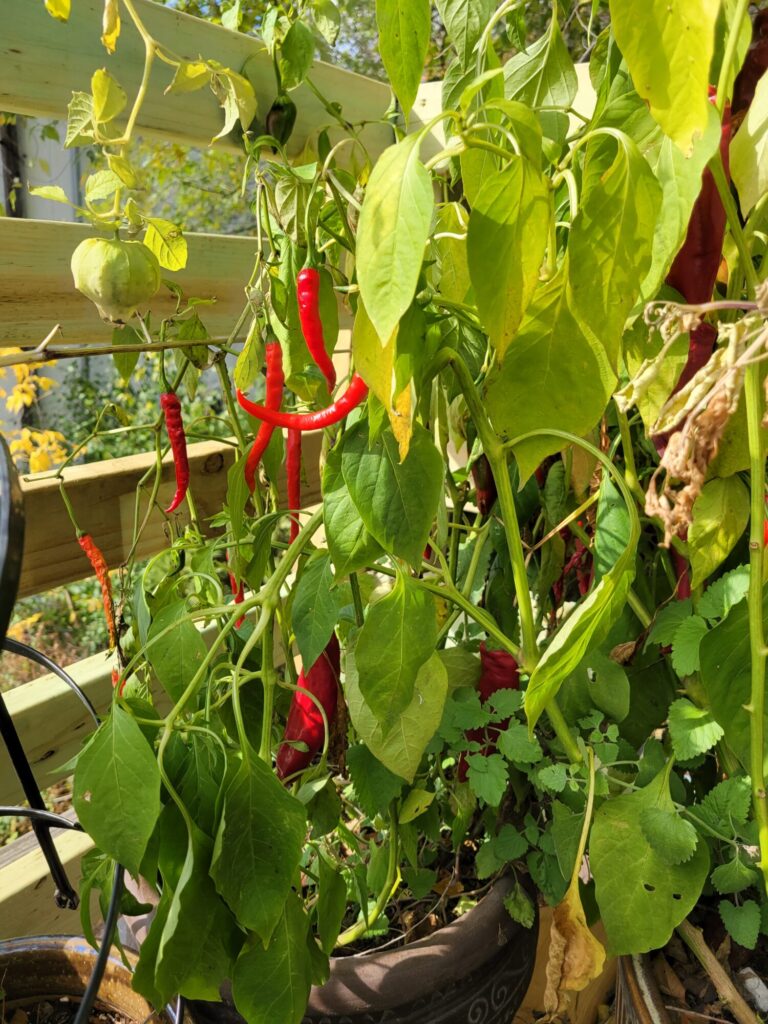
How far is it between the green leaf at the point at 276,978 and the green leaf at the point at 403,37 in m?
0.47

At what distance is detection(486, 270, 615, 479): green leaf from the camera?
0.42 metres

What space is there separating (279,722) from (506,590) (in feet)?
0.82

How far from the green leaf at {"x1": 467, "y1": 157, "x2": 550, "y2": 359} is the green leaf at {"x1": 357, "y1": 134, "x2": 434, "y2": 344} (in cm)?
4

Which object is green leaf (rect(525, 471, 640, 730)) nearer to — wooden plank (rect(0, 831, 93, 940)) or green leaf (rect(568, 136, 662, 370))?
green leaf (rect(568, 136, 662, 370))

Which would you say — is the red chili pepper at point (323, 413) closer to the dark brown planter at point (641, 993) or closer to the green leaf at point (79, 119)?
the green leaf at point (79, 119)

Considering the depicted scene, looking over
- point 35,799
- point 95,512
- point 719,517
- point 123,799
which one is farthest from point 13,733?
point 719,517

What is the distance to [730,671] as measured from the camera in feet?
1.67

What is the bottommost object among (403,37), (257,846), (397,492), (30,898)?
(30,898)

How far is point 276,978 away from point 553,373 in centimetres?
39

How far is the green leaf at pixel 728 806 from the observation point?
551 millimetres

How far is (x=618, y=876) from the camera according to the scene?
0.54m

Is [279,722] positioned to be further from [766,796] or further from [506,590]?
[766,796]

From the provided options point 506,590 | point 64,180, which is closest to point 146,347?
point 506,590

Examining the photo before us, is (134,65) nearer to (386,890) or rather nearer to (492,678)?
(492,678)
